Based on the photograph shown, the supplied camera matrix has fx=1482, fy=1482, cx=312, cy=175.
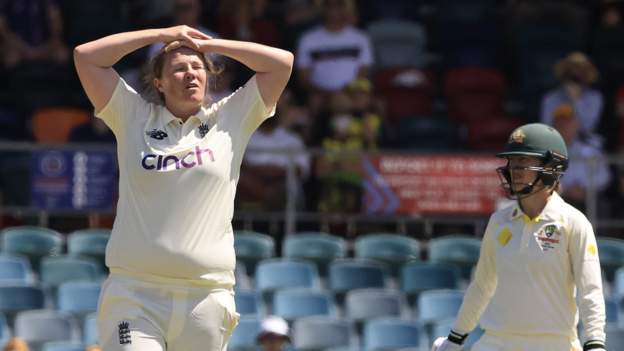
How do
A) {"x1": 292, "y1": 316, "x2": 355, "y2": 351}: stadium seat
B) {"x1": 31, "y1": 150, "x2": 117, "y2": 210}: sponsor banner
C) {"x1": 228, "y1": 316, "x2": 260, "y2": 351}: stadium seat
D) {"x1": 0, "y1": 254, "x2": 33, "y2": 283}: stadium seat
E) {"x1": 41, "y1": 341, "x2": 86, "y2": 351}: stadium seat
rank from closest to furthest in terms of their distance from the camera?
{"x1": 41, "y1": 341, "x2": 86, "y2": 351}: stadium seat
{"x1": 228, "y1": 316, "x2": 260, "y2": 351}: stadium seat
{"x1": 292, "y1": 316, "x2": 355, "y2": 351}: stadium seat
{"x1": 0, "y1": 254, "x2": 33, "y2": 283}: stadium seat
{"x1": 31, "y1": 150, "x2": 117, "y2": 210}: sponsor banner

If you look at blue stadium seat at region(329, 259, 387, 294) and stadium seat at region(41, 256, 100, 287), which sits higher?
stadium seat at region(41, 256, 100, 287)

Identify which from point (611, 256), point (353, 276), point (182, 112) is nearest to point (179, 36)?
point (182, 112)

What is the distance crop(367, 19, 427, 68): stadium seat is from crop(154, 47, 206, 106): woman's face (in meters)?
9.40

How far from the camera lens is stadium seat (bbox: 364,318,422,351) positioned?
35.8 feet

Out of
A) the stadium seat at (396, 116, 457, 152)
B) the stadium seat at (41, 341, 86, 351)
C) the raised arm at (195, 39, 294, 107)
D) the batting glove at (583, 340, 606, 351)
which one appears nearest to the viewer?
the raised arm at (195, 39, 294, 107)

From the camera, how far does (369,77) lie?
14.2 metres

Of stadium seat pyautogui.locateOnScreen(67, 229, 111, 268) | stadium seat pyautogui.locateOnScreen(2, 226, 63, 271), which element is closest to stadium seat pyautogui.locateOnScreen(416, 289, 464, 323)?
stadium seat pyautogui.locateOnScreen(67, 229, 111, 268)

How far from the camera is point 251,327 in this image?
10742mm

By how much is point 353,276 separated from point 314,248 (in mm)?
511

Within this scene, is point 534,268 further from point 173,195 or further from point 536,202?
point 173,195

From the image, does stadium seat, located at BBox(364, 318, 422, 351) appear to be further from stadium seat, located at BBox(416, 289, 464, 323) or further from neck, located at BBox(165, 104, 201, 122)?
neck, located at BBox(165, 104, 201, 122)

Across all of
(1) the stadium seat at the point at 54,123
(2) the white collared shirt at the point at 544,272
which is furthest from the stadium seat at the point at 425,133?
(2) the white collared shirt at the point at 544,272

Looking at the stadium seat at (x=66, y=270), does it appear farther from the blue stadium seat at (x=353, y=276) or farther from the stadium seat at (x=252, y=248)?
the blue stadium seat at (x=353, y=276)

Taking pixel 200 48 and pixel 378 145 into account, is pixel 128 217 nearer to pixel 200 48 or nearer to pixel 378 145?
pixel 200 48
